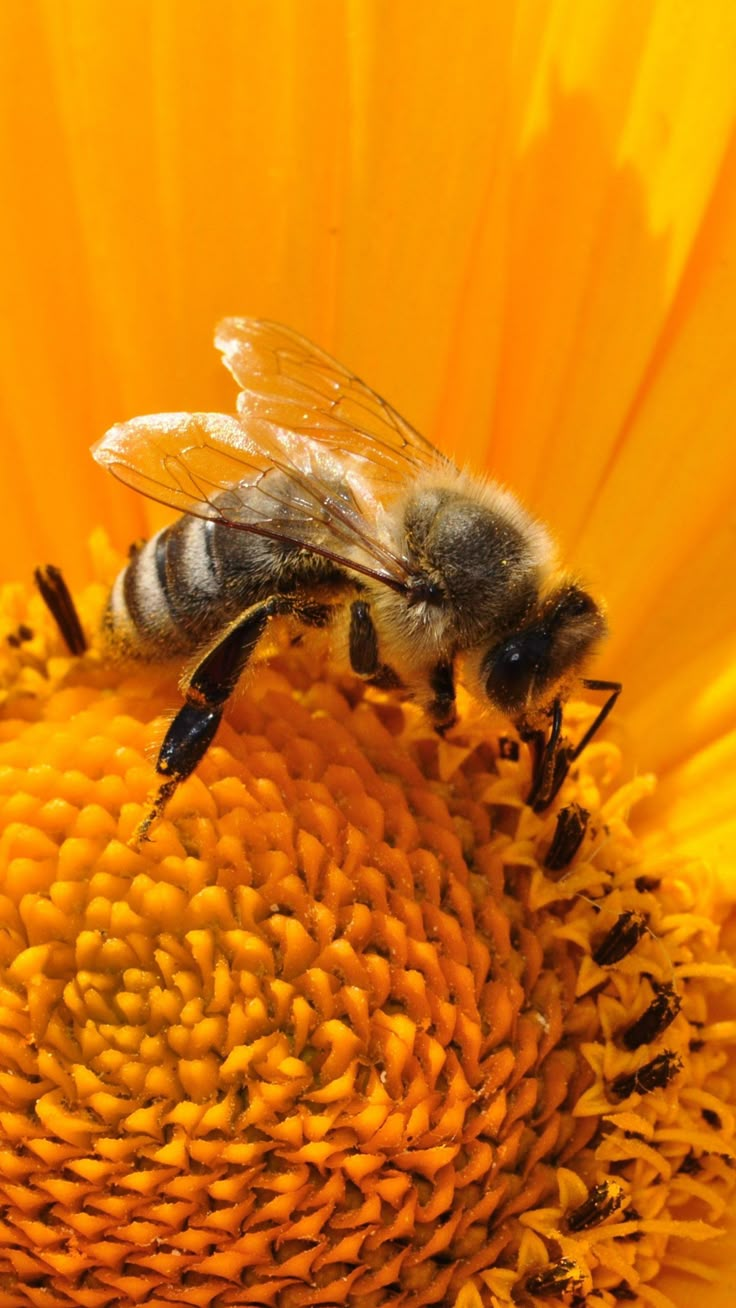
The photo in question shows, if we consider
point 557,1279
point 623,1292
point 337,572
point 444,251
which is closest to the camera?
point 557,1279

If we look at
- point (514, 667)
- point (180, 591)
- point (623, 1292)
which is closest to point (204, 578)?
point (180, 591)

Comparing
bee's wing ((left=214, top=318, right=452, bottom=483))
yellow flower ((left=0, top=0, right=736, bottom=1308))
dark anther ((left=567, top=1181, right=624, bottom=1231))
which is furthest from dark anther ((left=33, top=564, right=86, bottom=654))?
dark anther ((left=567, top=1181, right=624, bottom=1231))

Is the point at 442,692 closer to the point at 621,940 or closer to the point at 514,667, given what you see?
the point at 514,667

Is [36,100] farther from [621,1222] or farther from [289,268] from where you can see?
[621,1222]

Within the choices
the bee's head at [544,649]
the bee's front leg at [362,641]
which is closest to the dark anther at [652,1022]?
the bee's head at [544,649]

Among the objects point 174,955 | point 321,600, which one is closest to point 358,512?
point 321,600

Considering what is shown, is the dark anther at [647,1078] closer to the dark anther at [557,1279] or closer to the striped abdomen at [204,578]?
the dark anther at [557,1279]
